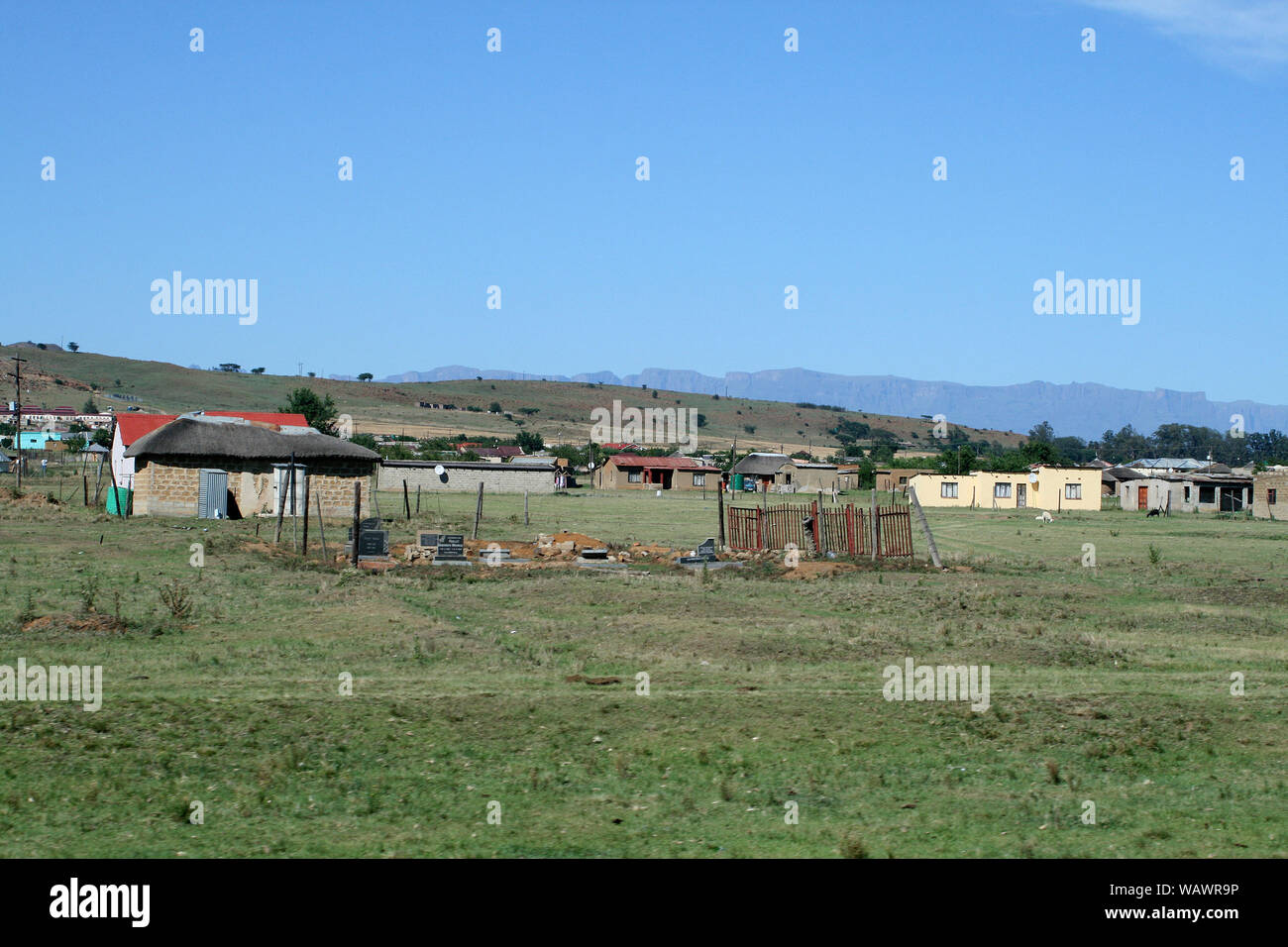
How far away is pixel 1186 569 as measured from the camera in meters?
28.0

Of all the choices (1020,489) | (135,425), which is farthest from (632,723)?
(1020,489)

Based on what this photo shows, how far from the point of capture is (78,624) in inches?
634

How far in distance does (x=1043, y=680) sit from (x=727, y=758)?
5483 millimetres

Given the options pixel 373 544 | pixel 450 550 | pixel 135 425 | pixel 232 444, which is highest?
pixel 135 425

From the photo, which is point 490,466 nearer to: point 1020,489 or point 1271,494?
point 1020,489

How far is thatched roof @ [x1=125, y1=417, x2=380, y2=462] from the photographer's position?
39500 millimetres

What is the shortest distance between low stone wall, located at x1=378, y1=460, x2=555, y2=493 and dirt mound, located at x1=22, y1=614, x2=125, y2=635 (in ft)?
177

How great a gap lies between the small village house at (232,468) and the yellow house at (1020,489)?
37150 mm

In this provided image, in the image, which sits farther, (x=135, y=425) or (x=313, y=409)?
(x=313, y=409)

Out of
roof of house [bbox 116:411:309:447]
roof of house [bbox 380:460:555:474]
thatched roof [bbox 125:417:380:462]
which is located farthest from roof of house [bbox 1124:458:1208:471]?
thatched roof [bbox 125:417:380:462]

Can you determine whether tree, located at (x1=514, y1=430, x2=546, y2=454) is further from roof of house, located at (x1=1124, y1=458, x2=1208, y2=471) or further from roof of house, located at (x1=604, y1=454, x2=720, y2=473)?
roof of house, located at (x1=1124, y1=458, x2=1208, y2=471)

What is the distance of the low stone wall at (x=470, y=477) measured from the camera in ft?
237

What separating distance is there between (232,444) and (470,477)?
36.1 metres
